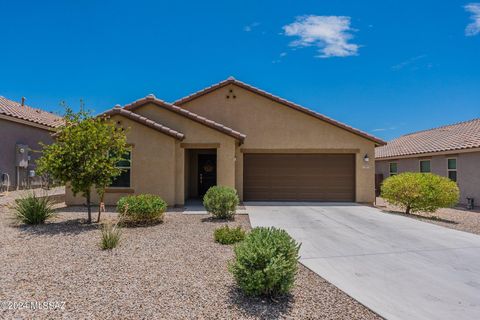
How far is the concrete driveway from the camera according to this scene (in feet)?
14.3

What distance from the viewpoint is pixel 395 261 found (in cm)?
624

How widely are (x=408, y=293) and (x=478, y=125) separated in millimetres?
20547

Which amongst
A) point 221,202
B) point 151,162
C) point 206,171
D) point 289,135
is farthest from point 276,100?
point 221,202

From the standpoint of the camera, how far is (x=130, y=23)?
14141mm

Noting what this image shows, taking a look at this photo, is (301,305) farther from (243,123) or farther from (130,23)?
(130,23)

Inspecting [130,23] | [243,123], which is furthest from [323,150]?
[130,23]

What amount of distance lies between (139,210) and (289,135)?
9489mm

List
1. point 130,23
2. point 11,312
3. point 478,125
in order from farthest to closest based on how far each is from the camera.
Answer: point 478,125 → point 130,23 → point 11,312

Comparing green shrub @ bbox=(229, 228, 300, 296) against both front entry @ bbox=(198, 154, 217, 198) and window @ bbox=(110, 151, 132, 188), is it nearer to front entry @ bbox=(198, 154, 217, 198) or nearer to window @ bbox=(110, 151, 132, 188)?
window @ bbox=(110, 151, 132, 188)

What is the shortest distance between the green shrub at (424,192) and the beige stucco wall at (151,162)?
10073 mm

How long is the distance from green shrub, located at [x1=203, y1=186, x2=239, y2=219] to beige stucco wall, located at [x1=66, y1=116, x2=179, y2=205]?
2.94 metres

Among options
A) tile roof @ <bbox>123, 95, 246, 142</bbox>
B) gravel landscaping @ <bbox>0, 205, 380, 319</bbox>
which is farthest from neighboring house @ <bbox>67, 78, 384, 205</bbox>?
gravel landscaping @ <bbox>0, 205, 380, 319</bbox>

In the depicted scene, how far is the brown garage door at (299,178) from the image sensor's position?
53.1 ft

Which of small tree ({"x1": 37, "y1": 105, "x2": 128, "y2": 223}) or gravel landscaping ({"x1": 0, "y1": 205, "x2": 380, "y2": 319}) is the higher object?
small tree ({"x1": 37, "y1": 105, "x2": 128, "y2": 223})
